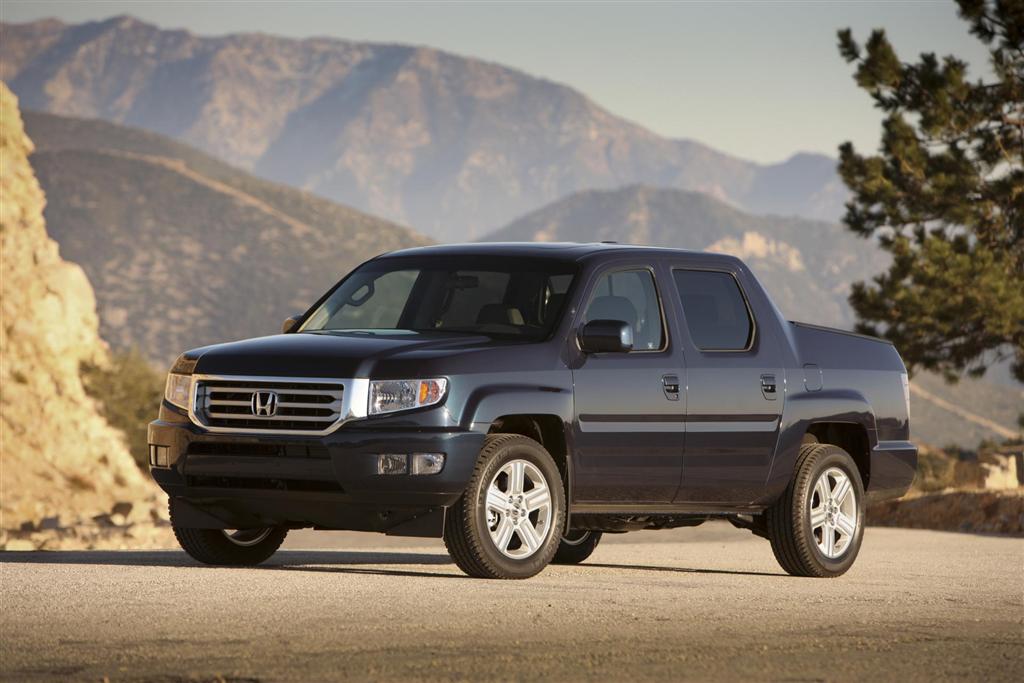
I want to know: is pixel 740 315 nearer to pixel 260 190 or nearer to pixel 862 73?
pixel 862 73

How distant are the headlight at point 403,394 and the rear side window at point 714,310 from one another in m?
2.20

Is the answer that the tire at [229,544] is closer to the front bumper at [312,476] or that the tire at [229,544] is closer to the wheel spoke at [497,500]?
the front bumper at [312,476]

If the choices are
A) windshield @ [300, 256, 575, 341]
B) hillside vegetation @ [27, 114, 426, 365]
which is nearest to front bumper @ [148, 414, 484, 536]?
windshield @ [300, 256, 575, 341]

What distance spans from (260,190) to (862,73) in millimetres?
145319

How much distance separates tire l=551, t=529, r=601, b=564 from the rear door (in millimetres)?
1715

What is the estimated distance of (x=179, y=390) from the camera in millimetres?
10797

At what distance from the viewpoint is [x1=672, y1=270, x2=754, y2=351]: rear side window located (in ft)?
38.6

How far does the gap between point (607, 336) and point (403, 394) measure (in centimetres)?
131

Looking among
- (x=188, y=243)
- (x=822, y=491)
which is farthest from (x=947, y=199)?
(x=188, y=243)

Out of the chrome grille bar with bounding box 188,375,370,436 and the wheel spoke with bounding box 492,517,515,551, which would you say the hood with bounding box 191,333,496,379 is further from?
the wheel spoke with bounding box 492,517,515,551

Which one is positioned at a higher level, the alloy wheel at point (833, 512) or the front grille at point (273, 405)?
the front grille at point (273, 405)

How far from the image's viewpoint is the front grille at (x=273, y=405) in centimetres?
1018

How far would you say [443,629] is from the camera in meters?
8.62

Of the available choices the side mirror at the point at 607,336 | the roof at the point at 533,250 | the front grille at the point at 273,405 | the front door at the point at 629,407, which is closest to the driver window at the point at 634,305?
the front door at the point at 629,407
